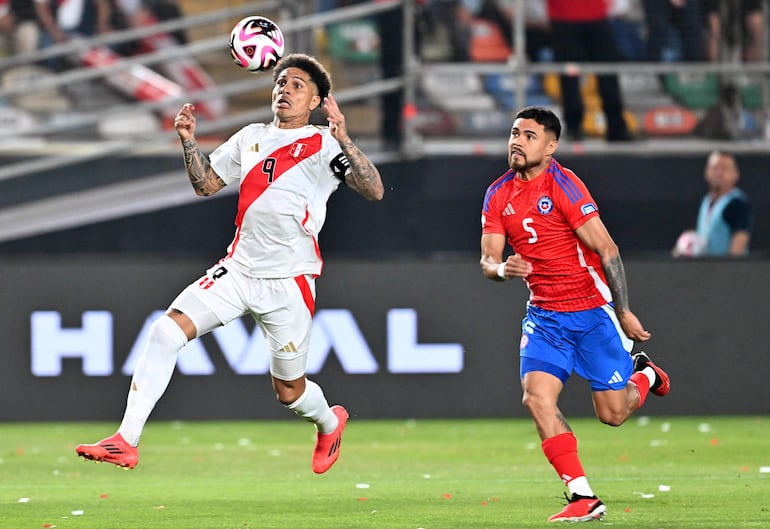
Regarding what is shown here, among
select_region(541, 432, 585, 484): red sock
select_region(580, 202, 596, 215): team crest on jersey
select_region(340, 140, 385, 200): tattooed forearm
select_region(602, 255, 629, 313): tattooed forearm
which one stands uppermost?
select_region(340, 140, 385, 200): tattooed forearm

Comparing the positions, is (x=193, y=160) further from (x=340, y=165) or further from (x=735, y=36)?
(x=735, y=36)

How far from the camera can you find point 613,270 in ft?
25.4

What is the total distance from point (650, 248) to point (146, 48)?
5.39m

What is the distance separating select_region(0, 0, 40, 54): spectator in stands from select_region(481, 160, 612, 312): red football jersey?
310 inches

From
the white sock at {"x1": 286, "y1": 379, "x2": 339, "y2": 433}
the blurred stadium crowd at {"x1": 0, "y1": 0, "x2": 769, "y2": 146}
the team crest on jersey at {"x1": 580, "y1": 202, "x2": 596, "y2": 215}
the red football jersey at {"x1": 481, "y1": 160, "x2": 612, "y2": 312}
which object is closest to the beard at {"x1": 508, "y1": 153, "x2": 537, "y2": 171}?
the red football jersey at {"x1": 481, "y1": 160, "x2": 612, "y2": 312}

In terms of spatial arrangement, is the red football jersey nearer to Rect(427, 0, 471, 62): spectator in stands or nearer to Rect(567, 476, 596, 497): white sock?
Rect(567, 476, 596, 497): white sock

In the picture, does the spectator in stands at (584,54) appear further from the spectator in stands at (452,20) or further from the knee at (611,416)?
the knee at (611,416)

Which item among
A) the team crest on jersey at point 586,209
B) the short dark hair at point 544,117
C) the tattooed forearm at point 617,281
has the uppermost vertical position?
the short dark hair at point 544,117

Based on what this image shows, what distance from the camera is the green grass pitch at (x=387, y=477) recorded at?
26.1 ft

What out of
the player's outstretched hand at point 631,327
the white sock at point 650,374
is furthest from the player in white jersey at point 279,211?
the white sock at point 650,374

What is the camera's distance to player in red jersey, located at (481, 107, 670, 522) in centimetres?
780

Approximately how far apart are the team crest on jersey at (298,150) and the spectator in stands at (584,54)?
22.3 ft

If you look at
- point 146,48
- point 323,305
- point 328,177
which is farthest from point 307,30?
point 328,177

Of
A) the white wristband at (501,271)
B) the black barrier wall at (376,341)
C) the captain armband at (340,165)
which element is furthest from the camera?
the black barrier wall at (376,341)
